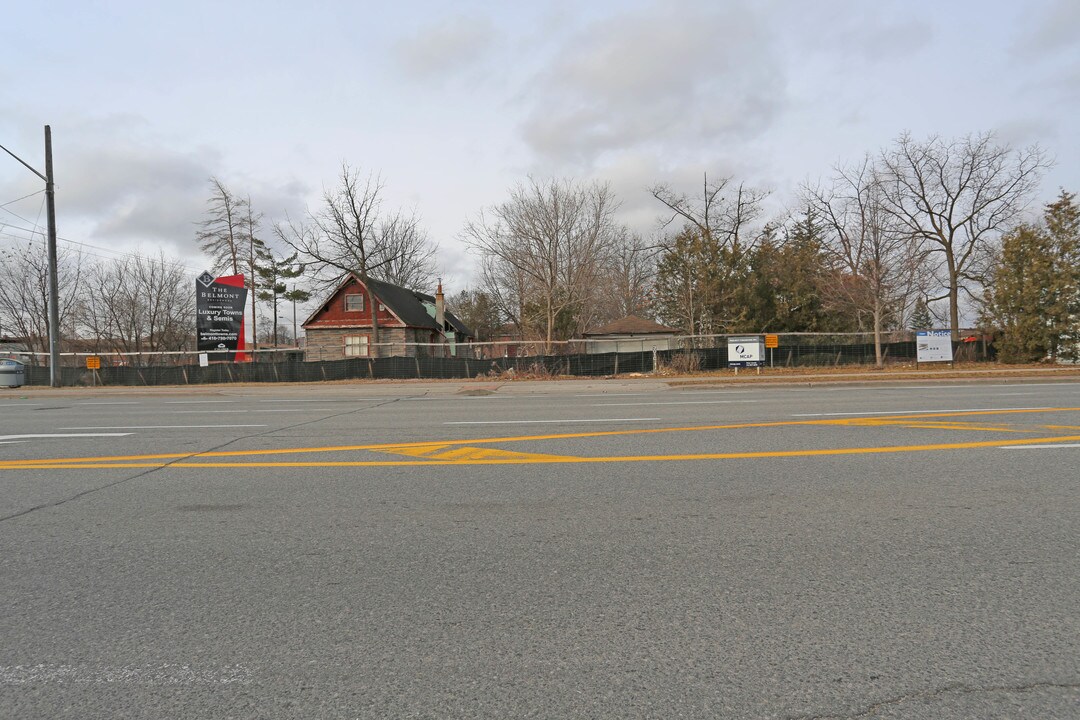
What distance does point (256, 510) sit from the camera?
5566 millimetres

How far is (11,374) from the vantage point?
2664 cm

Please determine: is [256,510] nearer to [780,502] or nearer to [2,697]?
[2,697]

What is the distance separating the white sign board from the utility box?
39.8 meters

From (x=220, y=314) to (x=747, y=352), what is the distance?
25237 millimetres

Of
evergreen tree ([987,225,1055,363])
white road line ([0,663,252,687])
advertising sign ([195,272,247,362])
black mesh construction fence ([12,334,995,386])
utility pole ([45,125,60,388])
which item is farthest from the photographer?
advertising sign ([195,272,247,362])

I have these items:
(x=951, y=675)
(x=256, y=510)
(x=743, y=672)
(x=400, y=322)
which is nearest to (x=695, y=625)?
(x=743, y=672)

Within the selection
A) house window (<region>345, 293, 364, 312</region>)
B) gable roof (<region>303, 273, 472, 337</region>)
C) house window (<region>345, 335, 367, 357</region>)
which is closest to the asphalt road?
gable roof (<region>303, 273, 472, 337</region>)

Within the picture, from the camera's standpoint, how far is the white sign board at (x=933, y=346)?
29.2m

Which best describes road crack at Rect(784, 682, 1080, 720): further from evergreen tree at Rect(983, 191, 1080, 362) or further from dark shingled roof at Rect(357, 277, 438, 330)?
dark shingled roof at Rect(357, 277, 438, 330)

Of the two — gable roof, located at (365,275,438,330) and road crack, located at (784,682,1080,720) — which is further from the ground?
gable roof, located at (365,275,438,330)

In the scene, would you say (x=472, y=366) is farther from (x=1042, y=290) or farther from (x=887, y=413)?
(x=1042, y=290)

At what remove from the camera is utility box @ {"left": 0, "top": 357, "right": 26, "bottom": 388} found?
26.5 meters

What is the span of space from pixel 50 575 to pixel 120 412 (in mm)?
13249

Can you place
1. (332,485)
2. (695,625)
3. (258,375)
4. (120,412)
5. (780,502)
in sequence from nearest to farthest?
(695,625), (780,502), (332,485), (120,412), (258,375)
